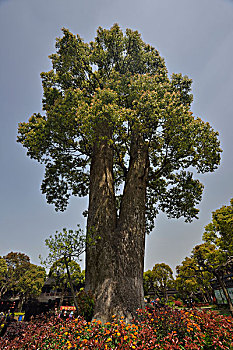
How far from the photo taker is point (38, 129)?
8.15 meters

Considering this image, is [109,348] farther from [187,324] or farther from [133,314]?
[133,314]

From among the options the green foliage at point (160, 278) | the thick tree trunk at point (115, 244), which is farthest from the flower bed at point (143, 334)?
the green foliage at point (160, 278)

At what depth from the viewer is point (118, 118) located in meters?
6.87

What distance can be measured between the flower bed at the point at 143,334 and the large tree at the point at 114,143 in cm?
103

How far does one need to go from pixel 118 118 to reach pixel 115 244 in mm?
4388

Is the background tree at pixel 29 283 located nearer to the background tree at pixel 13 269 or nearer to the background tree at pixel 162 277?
the background tree at pixel 13 269

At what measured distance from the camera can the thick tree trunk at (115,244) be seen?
521 centimetres

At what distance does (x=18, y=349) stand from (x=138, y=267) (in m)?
3.51

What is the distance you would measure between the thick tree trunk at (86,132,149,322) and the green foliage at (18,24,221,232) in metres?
1.31

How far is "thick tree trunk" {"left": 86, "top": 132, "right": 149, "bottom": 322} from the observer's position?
5.21 metres

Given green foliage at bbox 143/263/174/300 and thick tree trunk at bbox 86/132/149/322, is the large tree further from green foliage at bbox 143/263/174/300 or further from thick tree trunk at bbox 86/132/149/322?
green foliage at bbox 143/263/174/300

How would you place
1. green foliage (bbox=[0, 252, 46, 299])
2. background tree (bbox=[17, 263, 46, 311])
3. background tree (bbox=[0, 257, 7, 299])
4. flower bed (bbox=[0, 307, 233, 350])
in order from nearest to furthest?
flower bed (bbox=[0, 307, 233, 350]) → background tree (bbox=[0, 257, 7, 299]) → green foliage (bbox=[0, 252, 46, 299]) → background tree (bbox=[17, 263, 46, 311])

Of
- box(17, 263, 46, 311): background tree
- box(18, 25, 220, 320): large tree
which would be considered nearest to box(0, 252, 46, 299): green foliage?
box(17, 263, 46, 311): background tree

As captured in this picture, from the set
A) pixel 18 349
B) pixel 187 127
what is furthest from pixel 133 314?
pixel 187 127
